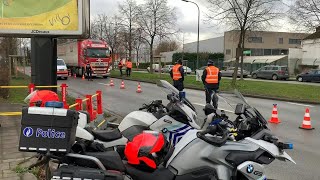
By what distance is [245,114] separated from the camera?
3.97m

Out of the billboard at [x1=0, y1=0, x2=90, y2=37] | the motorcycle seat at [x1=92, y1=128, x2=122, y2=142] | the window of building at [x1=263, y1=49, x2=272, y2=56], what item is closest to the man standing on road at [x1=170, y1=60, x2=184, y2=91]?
the billboard at [x1=0, y1=0, x2=90, y2=37]

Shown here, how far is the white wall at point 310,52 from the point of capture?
46987 millimetres

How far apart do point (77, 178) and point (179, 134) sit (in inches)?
64.6

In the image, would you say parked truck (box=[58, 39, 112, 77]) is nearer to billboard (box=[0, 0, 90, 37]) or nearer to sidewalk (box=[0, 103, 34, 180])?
sidewalk (box=[0, 103, 34, 180])

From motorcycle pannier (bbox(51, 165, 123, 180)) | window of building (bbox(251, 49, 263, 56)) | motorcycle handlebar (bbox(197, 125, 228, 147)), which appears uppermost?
window of building (bbox(251, 49, 263, 56))

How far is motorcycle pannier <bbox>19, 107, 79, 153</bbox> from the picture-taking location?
3.29 meters

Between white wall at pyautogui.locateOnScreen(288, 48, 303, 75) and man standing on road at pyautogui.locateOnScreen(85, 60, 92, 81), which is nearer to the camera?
man standing on road at pyautogui.locateOnScreen(85, 60, 92, 81)

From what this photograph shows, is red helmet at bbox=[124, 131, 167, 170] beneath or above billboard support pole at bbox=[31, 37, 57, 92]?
beneath

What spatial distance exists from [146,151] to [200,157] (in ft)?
1.91

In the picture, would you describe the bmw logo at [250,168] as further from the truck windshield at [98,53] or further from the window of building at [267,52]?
the window of building at [267,52]

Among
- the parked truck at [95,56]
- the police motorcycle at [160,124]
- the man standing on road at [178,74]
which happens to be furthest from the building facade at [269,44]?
the police motorcycle at [160,124]

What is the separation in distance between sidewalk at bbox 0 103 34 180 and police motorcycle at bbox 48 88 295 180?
1.81 m

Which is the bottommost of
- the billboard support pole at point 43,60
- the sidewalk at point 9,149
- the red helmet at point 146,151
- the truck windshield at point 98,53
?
the sidewalk at point 9,149

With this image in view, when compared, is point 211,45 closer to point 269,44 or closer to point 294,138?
point 269,44
